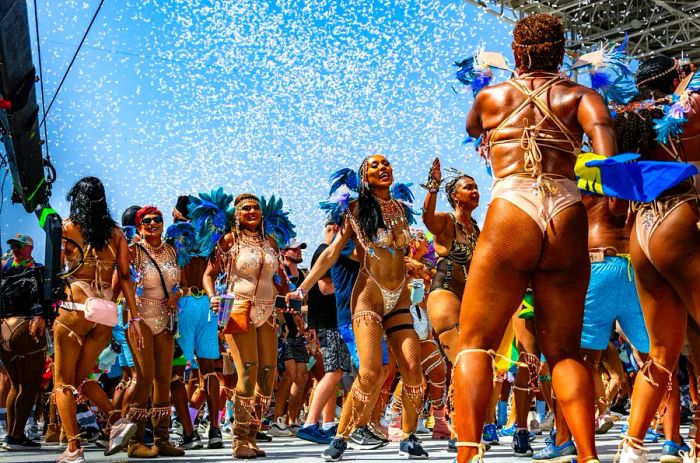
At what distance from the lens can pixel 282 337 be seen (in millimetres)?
10406

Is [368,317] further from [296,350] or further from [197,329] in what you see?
[296,350]

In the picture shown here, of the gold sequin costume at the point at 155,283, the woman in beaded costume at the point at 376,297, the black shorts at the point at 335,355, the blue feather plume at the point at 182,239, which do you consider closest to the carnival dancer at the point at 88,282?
the gold sequin costume at the point at 155,283

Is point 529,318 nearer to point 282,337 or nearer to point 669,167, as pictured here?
point 669,167

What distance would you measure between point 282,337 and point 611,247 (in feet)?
16.2

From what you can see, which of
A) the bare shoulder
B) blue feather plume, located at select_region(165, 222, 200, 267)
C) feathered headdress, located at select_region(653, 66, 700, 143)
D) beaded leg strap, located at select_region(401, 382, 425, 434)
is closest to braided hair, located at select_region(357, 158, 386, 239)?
beaded leg strap, located at select_region(401, 382, 425, 434)

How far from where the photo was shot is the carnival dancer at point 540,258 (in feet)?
12.3

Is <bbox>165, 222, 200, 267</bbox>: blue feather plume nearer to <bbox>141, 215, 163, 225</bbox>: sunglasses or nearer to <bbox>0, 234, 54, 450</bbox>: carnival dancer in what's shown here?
<bbox>141, 215, 163, 225</bbox>: sunglasses

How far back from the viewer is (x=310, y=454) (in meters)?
7.18

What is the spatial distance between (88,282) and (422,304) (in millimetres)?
4716

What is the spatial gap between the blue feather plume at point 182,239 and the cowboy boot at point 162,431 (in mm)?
1311

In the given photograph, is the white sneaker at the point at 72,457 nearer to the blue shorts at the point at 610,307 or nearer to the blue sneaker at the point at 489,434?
the blue sneaker at the point at 489,434

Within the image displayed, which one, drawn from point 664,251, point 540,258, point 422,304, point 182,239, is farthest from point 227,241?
point 540,258

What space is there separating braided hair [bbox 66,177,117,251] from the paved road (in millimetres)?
1604

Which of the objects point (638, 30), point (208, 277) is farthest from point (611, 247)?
point (638, 30)
